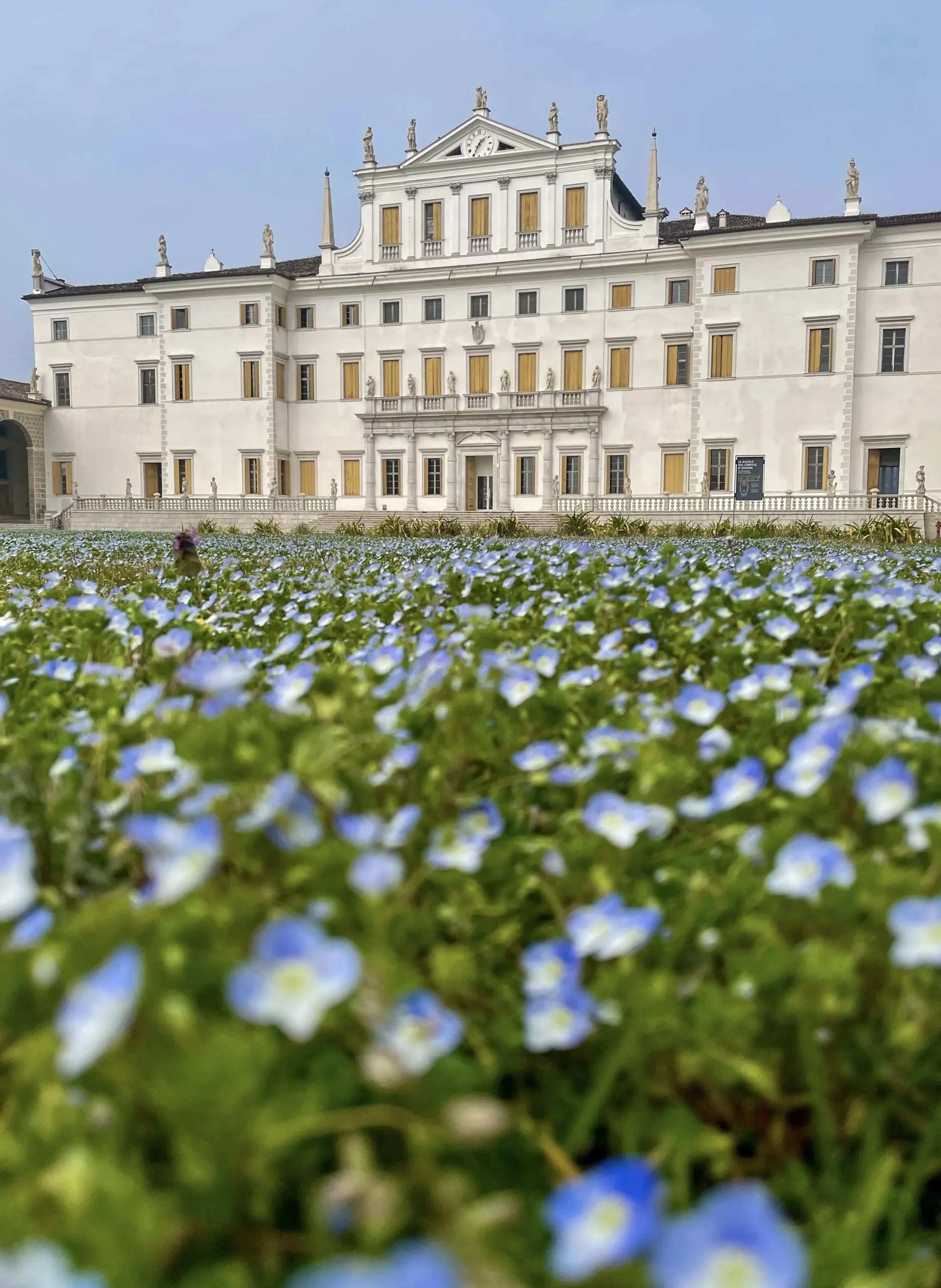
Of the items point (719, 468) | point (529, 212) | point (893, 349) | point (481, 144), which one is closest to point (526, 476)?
point (719, 468)

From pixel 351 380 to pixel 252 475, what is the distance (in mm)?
5624

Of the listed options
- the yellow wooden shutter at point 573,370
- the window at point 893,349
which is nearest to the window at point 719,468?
the yellow wooden shutter at point 573,370

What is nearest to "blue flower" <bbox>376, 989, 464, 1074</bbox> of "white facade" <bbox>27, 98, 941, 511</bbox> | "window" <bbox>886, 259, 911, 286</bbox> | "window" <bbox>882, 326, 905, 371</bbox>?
"white facade" <bbox>27, 98, 941, 511</bbox>

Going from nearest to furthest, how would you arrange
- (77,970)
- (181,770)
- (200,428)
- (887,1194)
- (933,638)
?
(77,970) → (887,1194) → (181,770) → (933,638) → (200,428)

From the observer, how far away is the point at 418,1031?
→ 2.47 feet

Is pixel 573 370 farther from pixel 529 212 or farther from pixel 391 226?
pixel 391 226

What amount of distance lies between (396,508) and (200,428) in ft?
30.6

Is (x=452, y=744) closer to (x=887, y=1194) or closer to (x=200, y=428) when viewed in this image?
(x=887, y=1194)

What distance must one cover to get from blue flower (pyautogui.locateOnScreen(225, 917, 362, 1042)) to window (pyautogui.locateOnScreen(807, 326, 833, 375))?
113 feet

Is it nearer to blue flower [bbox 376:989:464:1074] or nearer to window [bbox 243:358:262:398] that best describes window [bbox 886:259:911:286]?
window [bbox 243:358:262:398]

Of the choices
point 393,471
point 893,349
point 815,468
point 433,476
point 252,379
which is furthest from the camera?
point 252,379

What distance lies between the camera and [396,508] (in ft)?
119

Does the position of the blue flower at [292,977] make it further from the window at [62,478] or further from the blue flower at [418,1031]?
the window at [62,478]

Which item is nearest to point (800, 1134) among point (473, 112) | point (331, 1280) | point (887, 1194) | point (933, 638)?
point (887, 1194)
